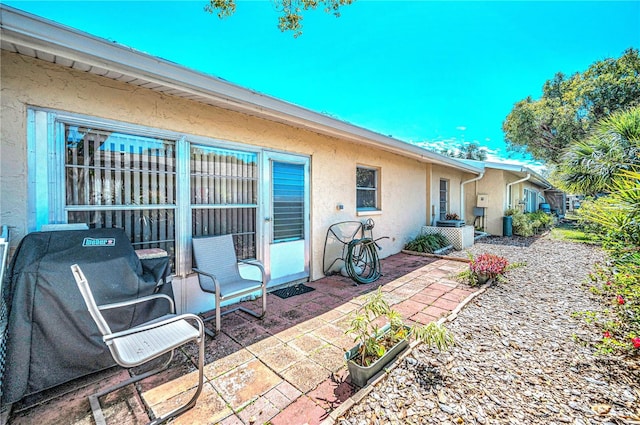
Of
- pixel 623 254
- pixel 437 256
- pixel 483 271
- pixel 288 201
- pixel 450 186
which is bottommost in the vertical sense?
pixel 437 256

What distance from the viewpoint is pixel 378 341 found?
8.17ft

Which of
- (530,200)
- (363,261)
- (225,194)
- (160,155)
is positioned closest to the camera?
(160,155)

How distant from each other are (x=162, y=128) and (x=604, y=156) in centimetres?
870

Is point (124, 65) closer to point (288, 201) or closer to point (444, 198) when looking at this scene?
point (288, 201)

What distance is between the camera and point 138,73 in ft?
8.20

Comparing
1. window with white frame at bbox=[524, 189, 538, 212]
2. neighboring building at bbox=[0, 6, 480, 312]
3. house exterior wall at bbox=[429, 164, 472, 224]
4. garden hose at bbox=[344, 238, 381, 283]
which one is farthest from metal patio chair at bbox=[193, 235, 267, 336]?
window with white frame at bbox=[524, 189, 538, 212]

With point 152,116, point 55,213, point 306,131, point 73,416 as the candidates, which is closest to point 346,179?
point 306,131

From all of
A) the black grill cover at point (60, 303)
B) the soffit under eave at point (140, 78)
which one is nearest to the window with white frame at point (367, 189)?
the soffit under eave at point (140, 78)

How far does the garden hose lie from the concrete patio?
122cm

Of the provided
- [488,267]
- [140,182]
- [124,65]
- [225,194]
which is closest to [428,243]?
[488,267]

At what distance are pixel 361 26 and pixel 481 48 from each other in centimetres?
609

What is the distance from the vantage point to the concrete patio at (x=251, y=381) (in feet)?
6.19

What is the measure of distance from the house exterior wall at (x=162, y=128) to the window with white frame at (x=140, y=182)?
0.31 feet

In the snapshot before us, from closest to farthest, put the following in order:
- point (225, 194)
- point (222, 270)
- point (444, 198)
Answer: point (222, 270)
point (225, 194)
point (444, 198)
